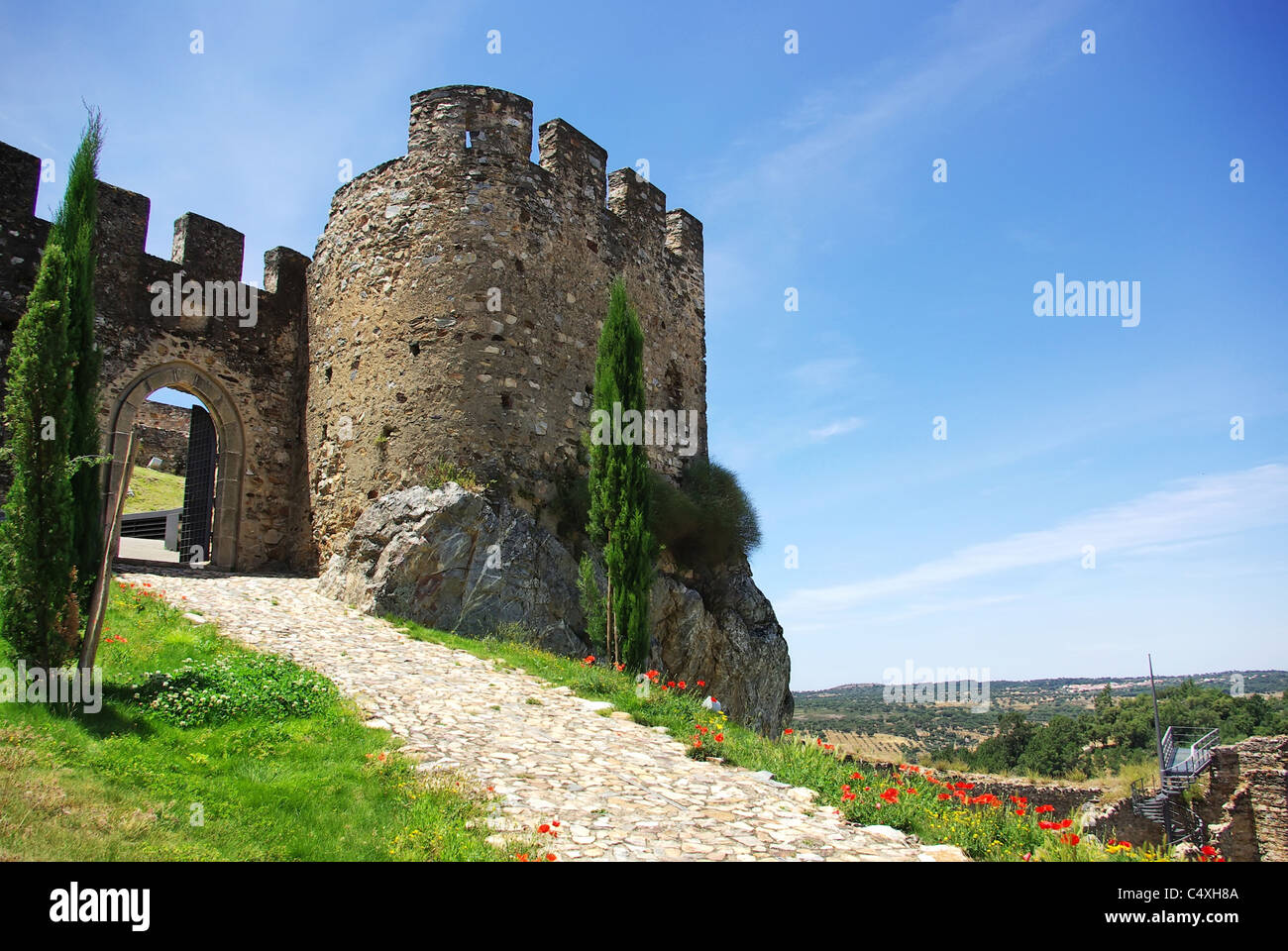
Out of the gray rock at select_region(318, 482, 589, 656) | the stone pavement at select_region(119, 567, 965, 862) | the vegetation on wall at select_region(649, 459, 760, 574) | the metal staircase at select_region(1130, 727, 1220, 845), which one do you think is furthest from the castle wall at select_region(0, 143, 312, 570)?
the metal staircase at select_region(1130, 727, 1220, 845)

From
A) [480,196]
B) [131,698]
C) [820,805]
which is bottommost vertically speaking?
[820,805]

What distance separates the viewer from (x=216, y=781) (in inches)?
242

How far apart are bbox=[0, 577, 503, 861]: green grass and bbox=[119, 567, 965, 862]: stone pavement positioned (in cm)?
46

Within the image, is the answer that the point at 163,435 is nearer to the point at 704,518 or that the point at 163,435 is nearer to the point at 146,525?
the point at 146,525

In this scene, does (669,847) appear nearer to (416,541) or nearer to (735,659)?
(416,541)

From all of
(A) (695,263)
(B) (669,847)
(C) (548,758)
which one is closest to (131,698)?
(C) (548,758)

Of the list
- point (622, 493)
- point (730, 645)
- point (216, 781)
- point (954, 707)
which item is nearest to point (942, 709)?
point (954, 707)

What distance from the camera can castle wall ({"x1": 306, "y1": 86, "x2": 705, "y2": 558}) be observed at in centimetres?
1388

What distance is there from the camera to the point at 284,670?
8.91 m

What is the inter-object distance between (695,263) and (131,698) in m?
15.6

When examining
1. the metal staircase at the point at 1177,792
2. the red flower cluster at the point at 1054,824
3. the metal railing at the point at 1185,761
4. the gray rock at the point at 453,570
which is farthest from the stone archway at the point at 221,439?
the metal railing at the point at 1185,761

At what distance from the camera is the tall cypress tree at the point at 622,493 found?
1218 cm

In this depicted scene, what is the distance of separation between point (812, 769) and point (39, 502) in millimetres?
7412

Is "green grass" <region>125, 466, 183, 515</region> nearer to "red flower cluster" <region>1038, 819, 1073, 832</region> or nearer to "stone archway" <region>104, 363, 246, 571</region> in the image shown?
"stone archway" <region>104, 363, 246, 571</region>
